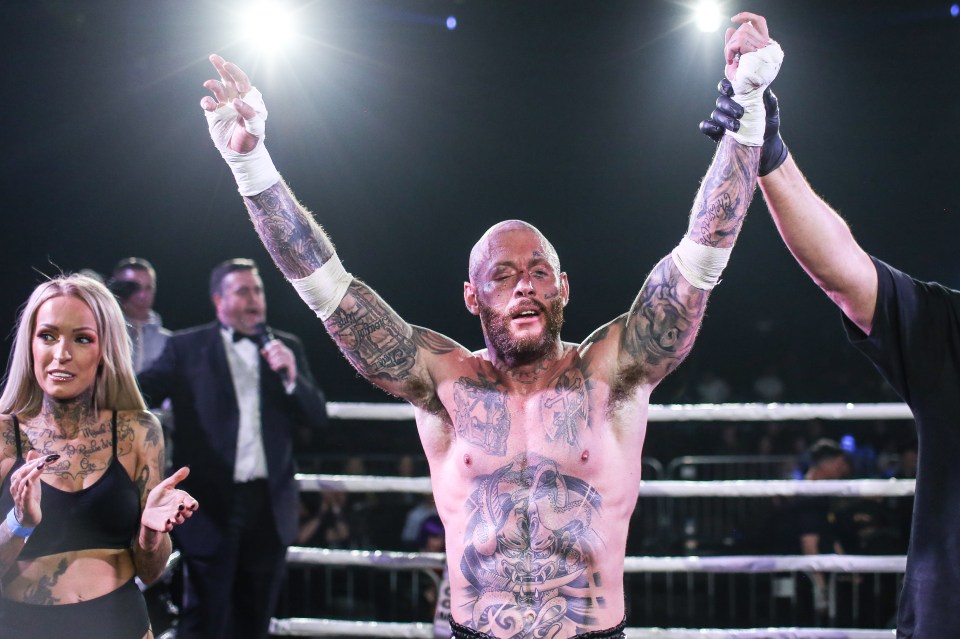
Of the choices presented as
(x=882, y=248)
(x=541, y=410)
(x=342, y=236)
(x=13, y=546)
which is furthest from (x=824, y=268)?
(x=882, y=248)

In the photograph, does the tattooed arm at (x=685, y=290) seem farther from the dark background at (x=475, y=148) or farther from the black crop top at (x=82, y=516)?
the dark background at (x=475, y=148)

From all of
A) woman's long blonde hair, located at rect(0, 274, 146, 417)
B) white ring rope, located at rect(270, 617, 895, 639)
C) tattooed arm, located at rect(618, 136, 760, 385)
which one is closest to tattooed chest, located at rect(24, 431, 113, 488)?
woman's long blonde hair, located at rect(0, 274, 146, 417)

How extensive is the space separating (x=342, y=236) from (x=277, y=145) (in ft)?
4.74

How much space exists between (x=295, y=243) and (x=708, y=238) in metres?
1.03

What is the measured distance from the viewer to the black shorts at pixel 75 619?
223 centimetres

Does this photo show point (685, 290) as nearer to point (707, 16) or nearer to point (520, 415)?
point (520, 415)

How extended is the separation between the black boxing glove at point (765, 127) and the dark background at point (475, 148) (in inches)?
231

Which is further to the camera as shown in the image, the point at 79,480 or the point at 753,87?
the point at 79,480

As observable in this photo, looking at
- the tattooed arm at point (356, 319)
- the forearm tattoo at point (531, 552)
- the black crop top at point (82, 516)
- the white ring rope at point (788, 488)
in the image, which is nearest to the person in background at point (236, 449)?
the white ring rope at point (788, 488)

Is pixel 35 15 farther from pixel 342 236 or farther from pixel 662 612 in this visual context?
pixel 662 612

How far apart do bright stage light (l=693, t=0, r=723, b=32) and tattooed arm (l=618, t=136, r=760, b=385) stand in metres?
5.90

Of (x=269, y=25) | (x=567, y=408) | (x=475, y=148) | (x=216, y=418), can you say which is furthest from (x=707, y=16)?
(x=567, y=408)

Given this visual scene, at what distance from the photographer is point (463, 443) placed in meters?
2.23

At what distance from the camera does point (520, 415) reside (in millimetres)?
2223
